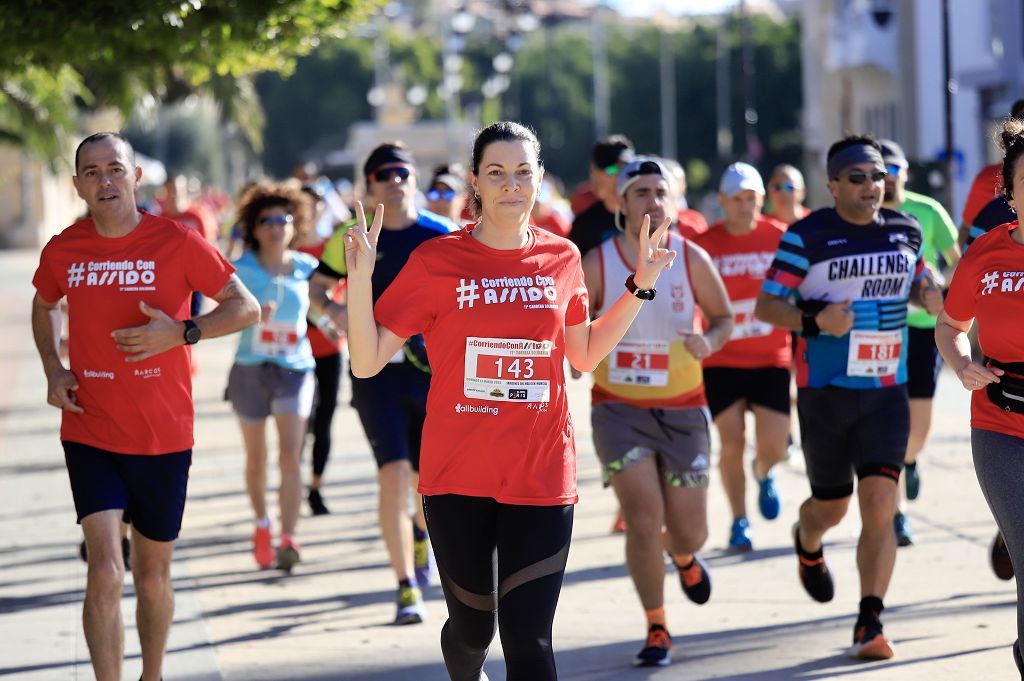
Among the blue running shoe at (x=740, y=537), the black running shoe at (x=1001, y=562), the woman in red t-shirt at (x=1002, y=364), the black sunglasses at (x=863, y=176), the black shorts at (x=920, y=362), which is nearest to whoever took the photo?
the woman in red t-shirt at (x=1002, y=364)

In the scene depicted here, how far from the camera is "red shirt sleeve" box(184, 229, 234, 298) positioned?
604 centimetres

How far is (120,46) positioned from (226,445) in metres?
6.47

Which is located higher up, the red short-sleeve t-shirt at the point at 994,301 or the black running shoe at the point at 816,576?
the red short-sleeve t-shirt at the point at 994,301

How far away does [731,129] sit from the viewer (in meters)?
77.1

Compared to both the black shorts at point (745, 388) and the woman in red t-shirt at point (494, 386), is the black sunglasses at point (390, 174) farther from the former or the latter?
the woman in red t-shirt at point (494, 386)

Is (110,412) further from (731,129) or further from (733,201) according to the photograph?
(731,129)

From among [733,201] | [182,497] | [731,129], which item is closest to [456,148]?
[731,129]

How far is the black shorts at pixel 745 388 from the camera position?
31.0 feet

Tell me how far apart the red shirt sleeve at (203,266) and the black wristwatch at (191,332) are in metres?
0.17

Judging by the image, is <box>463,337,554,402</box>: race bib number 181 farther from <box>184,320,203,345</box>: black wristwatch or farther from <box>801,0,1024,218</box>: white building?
<box>801,0,1024,218</box>: white building

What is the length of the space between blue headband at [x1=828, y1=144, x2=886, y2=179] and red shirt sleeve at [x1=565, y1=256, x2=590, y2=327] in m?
2.15

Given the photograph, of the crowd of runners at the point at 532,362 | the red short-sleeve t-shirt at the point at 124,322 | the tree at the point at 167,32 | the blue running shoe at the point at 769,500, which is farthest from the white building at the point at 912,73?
the red short-sleeve t-shirt at the point at 124,322

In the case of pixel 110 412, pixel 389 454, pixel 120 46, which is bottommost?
pixel 389 454

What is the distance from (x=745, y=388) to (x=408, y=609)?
2710mm
